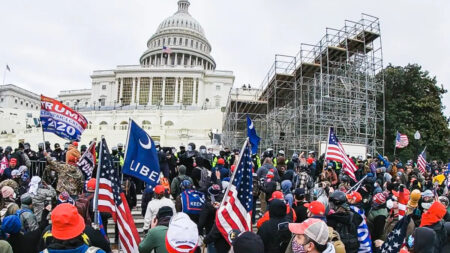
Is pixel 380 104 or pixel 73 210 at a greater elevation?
pixel 380 104

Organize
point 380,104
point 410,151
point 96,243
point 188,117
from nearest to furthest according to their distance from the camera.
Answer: point 96,243, point 410,151, point 380,104, point 188,117

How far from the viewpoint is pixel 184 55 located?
8538 cm

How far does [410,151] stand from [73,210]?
31.4 metres

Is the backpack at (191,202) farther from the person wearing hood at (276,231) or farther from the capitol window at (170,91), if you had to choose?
the capitol window at (170,91)

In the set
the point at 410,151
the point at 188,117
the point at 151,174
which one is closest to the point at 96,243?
the point at 151,174

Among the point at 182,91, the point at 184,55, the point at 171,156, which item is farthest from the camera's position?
the point at 184,55

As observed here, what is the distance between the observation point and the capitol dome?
8506cm

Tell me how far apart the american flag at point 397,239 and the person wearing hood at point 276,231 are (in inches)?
48.8

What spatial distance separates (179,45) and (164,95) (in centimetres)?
1842

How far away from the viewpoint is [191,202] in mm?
5703

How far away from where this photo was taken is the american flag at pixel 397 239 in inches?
175

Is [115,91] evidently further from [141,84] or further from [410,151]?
[410,151]

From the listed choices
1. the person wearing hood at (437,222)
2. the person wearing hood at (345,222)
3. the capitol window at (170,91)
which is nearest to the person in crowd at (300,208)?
the person wearing hood at (345,222)

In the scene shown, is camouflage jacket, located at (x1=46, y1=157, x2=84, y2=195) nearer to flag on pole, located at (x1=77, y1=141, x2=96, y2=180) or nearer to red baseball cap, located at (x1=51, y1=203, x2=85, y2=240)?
flag on pole, located at (x1=77, y1=141, x2=96, y2=180)
